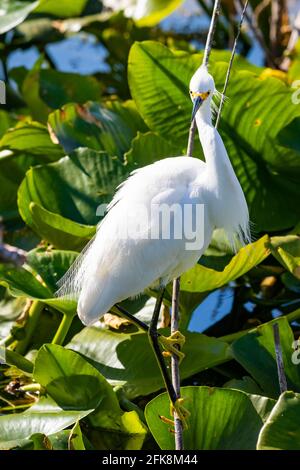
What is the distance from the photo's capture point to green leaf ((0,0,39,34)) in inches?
130

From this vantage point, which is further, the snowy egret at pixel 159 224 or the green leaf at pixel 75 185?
the green leaf at pixel 75 185

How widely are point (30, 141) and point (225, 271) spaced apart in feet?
3.11

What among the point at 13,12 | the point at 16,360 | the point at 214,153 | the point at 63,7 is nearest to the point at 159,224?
the point at 214,153

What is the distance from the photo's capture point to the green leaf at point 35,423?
2.02 metres

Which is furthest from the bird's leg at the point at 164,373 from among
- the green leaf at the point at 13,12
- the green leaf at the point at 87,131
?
the green leaf at the point at 13,12

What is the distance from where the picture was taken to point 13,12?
3406 mm

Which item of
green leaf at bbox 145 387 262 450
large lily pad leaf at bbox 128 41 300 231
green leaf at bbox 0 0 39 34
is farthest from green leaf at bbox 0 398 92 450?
green leaf at bbox 0 0 39 34

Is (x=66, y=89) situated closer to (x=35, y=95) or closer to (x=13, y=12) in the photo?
(x=35, y=95)

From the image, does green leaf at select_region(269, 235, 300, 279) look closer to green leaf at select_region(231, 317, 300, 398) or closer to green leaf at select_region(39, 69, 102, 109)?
green leaf at select_region(231, 317, 300, 398)

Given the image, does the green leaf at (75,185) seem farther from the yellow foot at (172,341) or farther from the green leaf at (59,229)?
the yellow foot at (172,341)

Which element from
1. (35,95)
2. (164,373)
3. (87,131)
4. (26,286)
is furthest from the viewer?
(35,95)

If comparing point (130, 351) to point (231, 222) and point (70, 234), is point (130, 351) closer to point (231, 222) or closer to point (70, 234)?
point (70, 234)

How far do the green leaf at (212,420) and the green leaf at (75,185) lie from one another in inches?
27.1
